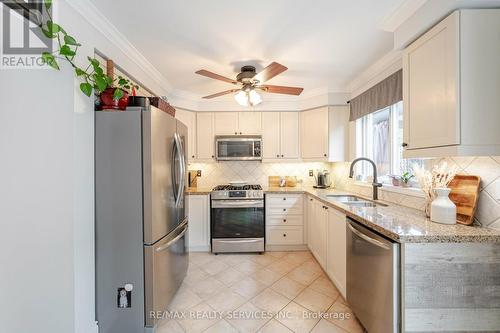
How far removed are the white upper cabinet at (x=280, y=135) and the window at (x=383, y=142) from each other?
956mm

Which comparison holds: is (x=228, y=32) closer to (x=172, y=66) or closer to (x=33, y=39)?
(x=172, y=66)

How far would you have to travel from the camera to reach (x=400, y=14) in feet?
4.94

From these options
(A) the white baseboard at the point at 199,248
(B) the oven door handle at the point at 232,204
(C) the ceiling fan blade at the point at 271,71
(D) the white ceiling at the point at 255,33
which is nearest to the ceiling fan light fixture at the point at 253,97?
(C) the ceiling fan blade at the point at 271,71

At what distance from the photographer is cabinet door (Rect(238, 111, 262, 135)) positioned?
3428mm

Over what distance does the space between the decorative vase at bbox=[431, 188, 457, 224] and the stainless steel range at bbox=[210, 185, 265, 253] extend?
2.00m

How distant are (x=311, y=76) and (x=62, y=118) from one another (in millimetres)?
2613

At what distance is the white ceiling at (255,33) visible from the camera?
4.87 ft

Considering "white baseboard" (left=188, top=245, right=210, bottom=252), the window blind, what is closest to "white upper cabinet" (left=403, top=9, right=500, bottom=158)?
the window blind

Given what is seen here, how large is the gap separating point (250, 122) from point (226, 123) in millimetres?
405

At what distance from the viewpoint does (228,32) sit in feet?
5.75

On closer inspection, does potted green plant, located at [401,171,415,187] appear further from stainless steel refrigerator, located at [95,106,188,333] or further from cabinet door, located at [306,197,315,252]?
stainless steel refrigerator, located at [95,106,188,333]

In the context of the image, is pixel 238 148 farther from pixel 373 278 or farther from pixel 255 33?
pixel 373 278

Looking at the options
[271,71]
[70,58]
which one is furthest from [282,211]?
[70,58]

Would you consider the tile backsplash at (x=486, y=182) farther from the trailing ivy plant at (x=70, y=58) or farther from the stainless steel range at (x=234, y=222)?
the trailing ivy plant at (x=70, y=58)
